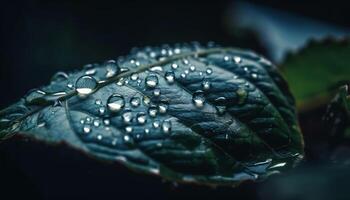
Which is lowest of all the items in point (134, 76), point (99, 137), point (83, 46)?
point (99, 137)

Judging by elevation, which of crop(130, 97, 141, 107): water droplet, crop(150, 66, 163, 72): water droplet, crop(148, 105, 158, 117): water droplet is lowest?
crop(148, 105, 158, 117): water droplet

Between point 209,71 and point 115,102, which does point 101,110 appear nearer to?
point 115,102

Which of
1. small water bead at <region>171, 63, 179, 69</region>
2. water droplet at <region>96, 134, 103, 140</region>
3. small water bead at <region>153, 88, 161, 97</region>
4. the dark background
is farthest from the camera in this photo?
the dark background

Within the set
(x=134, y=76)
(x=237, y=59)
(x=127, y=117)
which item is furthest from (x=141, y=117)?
(x=237, y=59)

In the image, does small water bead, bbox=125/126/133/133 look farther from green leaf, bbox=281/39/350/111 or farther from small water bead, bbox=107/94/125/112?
green leaf, bbox=281/39/350/111

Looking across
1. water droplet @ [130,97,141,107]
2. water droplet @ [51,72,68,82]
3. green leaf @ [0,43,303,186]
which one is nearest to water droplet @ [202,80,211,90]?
green leaf @ [0,43,303,186]

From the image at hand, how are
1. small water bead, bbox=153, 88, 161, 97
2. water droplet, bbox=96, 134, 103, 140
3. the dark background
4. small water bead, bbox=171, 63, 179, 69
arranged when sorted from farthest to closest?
1. the dark background
2. small water bead, bbox=171, 63, 179, 69
3. small water bead, bbox=153, 88, 161, 97
4. water droplet, bbox=96, 134, 103, 140

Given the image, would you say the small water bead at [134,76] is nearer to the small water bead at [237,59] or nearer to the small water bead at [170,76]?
the small water bead at [170,76]

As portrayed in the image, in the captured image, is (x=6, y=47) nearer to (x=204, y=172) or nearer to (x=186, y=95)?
(x=186, y=95)
